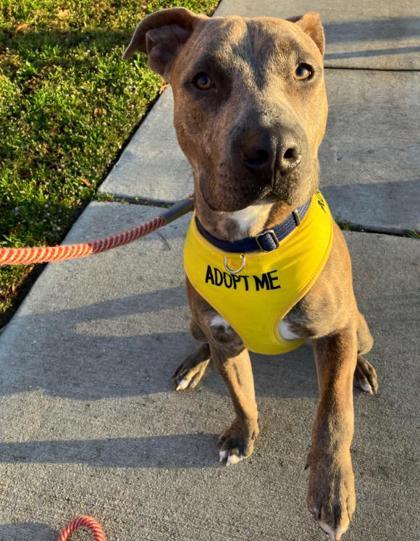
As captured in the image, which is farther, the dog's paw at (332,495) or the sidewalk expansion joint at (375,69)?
the sidewalk expansion joint at (375,69)

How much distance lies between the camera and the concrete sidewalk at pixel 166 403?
2838 mm

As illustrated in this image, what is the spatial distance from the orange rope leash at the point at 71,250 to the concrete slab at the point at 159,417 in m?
0.73

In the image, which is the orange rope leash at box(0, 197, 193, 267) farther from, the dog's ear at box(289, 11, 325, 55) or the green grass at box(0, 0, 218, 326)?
the green grass at box(0, 0, 218, 326)

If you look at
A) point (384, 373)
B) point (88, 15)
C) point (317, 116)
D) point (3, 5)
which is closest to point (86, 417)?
point (384, 373)

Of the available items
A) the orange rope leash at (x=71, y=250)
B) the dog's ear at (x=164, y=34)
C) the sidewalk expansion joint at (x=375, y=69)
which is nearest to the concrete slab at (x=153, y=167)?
the orange rope leash at (x=71, y=250)

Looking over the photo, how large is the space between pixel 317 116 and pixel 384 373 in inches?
64.4

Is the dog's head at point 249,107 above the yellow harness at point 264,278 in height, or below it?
above

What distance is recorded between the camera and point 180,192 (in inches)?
181

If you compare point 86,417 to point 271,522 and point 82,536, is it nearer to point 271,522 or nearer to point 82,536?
point 82,536

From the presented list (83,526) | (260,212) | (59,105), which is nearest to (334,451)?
(260,212)

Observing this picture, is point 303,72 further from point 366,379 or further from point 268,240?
point 366,379

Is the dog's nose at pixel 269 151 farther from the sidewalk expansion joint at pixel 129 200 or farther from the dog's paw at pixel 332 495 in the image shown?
the sidewalk expansion joint at pixel 129 200

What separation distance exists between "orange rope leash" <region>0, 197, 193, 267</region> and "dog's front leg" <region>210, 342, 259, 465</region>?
2.57 feet

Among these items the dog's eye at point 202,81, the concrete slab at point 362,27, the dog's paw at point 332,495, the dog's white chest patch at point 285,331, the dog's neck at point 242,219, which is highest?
the dog's eye at point 202,81
